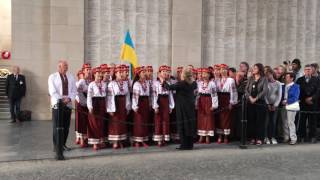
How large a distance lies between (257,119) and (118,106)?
130 inches

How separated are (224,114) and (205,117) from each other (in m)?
0.48

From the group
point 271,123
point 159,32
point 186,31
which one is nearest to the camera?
point 271,123

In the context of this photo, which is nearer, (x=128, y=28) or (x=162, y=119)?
(x=162, y=119)

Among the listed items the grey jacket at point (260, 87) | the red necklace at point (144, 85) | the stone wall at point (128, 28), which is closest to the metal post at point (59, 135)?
the red necklace at point (144, 85)

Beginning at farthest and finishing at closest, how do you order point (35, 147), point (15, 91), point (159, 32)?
point (159, 32) → point (15, 91) → point (35, 147)

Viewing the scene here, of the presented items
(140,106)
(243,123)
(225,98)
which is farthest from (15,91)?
(243,123)

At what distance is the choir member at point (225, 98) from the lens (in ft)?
34.1

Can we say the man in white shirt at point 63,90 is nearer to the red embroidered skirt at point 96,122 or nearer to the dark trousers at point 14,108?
the red embroidered skirt at point 96,122

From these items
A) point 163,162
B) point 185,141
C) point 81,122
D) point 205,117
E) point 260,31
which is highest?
point 260,31

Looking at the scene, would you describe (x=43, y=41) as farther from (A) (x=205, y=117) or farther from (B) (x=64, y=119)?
(A) (x=205, y=117)

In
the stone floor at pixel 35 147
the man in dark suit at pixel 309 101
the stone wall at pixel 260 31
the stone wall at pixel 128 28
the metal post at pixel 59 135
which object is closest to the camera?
the metal post at pixel 59 135

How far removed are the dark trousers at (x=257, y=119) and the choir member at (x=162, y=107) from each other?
1932mm

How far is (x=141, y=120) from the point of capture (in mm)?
9844

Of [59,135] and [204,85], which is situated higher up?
[204,85]
